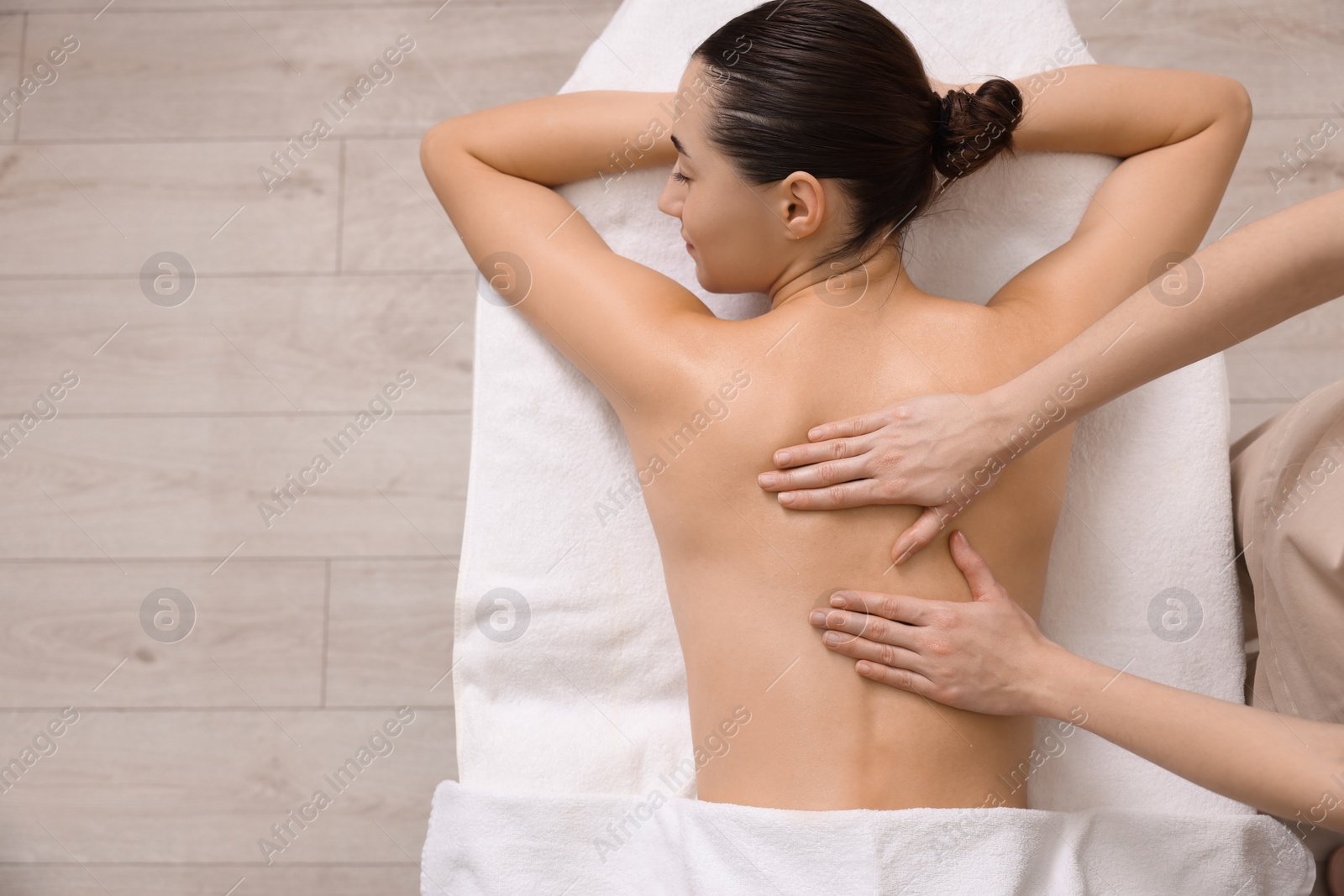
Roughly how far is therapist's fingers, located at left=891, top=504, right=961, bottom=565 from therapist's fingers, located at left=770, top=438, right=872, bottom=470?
10 cm

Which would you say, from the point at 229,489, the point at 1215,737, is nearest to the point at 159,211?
the point at 229,489

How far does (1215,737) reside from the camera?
856 mm

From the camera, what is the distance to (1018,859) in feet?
3.00

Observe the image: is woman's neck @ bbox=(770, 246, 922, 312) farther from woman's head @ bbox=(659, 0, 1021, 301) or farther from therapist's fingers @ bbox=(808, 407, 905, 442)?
therapist's fingers @ bbox=(808, 407, 905, 442)

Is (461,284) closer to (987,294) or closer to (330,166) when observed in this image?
(330,166)

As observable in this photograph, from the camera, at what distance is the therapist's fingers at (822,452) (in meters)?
0.91

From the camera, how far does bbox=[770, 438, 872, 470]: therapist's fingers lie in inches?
35.9

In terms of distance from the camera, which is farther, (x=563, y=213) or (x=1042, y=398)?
(x=563, y=213)

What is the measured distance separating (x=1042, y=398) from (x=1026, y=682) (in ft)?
0.93

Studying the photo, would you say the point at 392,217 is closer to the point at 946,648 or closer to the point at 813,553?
the point at 813,553

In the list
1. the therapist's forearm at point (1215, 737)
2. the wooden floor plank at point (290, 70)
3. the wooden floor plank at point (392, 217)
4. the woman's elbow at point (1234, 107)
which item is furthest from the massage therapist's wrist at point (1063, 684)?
the wooden floor plank at point (290, 70)

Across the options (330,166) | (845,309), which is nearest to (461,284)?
(330,166)

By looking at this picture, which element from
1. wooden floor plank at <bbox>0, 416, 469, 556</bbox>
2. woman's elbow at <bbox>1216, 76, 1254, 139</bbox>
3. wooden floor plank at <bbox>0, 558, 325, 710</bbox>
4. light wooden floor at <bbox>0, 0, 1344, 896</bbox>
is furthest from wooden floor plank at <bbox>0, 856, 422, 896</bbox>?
woman's elbow at <bbox>1216, 76, 1254, 139</bbox>

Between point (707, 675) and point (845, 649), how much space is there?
15 centimetres
